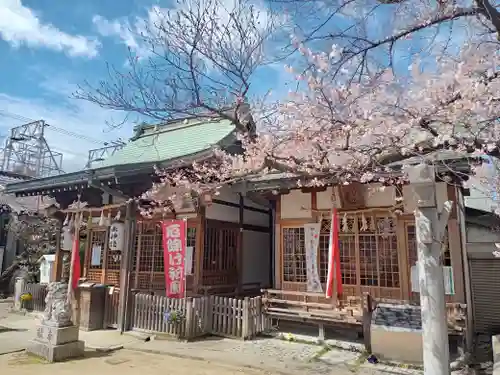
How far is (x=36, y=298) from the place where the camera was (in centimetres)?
1344

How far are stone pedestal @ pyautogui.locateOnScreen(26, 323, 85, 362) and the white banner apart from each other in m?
5.72

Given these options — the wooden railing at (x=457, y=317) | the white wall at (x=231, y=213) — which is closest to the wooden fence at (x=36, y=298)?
the white wall at (x=231, y=213)

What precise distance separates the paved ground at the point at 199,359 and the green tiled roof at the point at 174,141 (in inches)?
240

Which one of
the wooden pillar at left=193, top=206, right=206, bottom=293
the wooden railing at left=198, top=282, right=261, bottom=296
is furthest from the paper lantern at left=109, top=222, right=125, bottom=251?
the wooden railing at left=198, top=282, right=261, bottom=296

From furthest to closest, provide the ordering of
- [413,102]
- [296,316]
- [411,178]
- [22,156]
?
[22,156] → [296,316] → [413,102] → [411,178]

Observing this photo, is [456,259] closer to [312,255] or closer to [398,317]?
[398,317]

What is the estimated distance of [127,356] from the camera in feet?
26.8

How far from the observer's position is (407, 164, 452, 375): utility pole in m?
4.68

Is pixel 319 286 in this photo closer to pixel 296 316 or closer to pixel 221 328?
pixel 296 316

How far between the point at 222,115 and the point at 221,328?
630cm

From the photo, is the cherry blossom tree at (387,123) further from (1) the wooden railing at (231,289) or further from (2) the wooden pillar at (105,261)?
(2) the wooden pillar at (105,261)

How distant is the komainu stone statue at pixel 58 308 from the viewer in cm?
786

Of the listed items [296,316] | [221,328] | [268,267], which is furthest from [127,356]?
[268,267]

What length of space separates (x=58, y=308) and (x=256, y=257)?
270 inches
